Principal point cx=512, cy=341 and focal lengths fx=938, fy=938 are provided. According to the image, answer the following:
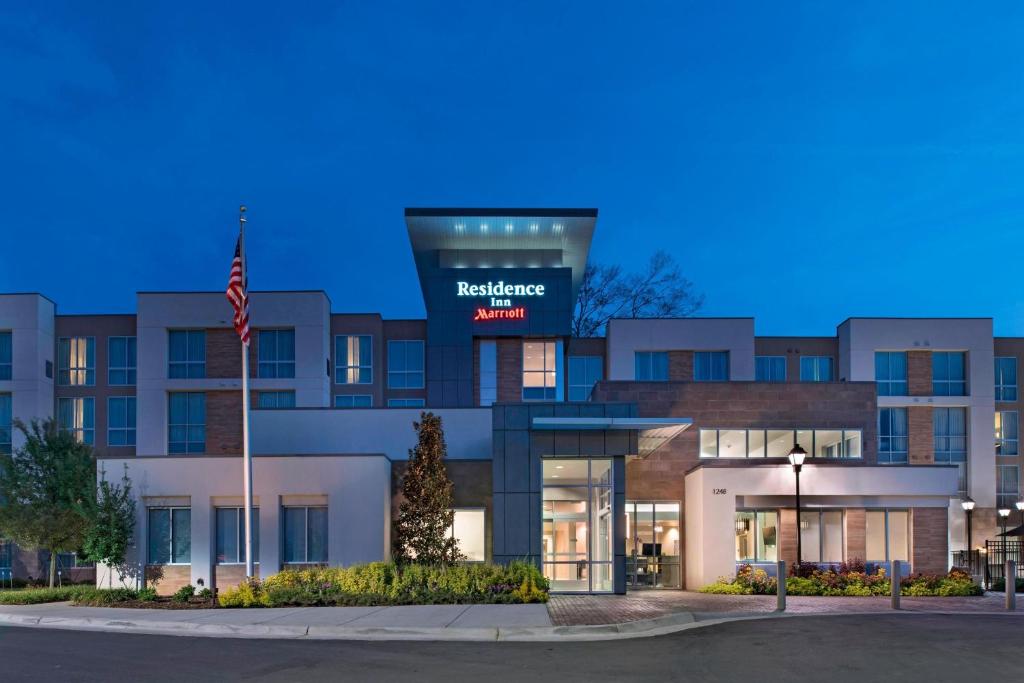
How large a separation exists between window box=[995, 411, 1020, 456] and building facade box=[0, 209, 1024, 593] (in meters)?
0.09

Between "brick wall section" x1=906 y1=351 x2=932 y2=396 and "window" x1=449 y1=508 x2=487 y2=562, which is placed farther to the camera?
"brick wall section" x1=906 y1=351 x2=932 y2=396

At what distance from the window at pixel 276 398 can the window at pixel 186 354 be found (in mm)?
2971

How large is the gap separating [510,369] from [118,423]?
20.3 m

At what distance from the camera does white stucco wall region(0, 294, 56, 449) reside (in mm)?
45531

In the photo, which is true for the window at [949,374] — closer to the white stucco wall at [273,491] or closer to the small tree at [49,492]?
the white stucco wall at [273,491]

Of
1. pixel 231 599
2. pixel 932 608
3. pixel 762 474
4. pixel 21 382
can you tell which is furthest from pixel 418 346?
pixel 932 608

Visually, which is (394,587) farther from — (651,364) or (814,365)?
(814,365)

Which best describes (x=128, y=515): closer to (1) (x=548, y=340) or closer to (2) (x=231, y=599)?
(2) (x=231, y=599)

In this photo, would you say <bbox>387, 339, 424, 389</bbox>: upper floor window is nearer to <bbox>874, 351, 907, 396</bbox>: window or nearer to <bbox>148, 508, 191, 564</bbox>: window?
<bbox>148, 508, 191, 564</bbox>: window

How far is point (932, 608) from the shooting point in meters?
21.6

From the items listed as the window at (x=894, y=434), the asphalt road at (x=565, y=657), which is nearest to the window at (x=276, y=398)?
the asphalt road at (x=565, y=657)

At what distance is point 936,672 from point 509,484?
14248 mm

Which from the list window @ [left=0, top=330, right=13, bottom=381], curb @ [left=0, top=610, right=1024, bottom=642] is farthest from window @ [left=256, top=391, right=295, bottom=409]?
curb @ [left=0, top=610, right=1024, bottom=642]

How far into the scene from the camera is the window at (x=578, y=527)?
2588 cm
